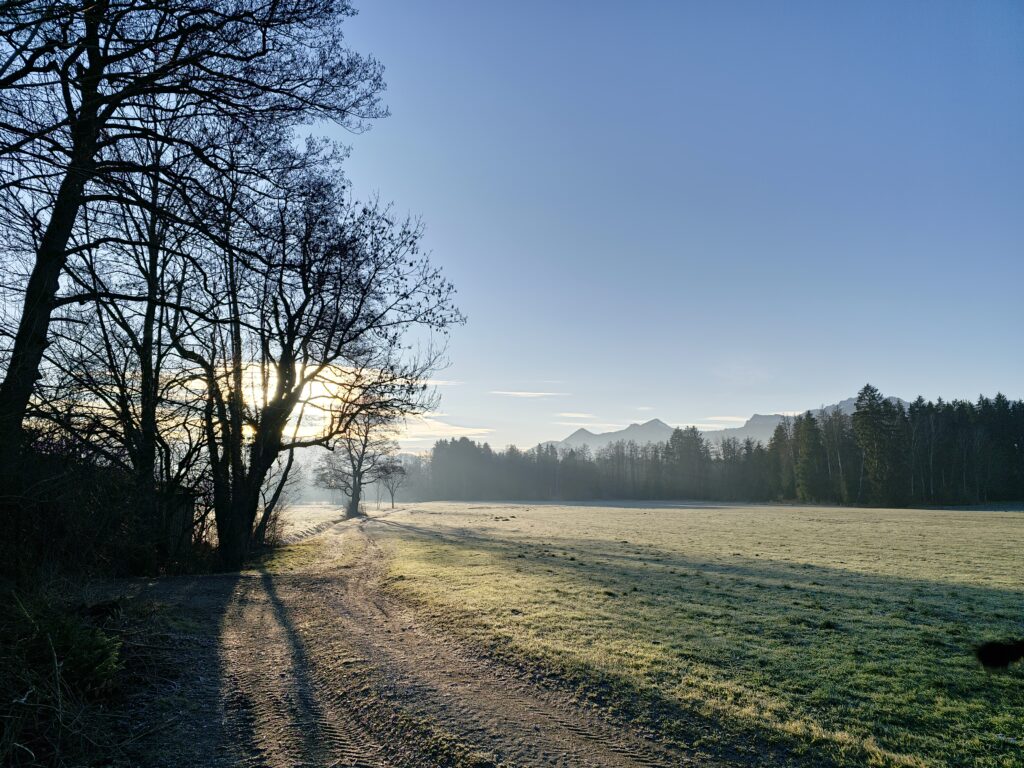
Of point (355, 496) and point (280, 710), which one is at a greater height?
point (280, 710)

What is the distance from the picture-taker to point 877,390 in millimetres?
71375

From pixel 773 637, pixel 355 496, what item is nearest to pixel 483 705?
pixel 773 637

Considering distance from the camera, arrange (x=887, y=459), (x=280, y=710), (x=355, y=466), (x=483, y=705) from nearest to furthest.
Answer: (x=280, y=710) < (x=483, y=705) < (x=355, y=466) < (x=887, y=459)

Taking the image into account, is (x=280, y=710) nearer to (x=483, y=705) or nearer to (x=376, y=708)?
(x=376, y=708)

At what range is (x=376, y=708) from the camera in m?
5.64

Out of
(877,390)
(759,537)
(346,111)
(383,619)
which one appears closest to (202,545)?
(383,619)

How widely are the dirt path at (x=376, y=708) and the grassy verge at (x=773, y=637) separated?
0.69m

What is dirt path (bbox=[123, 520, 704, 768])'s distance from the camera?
186 inches

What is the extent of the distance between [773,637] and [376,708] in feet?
21.4

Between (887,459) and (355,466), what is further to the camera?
(887,459)

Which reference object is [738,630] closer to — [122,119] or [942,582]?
[942,582]

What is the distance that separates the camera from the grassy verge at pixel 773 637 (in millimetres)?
5352

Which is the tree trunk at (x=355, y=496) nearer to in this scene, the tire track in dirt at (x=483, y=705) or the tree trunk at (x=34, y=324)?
the tire track in dirt at (x=483, y=705)

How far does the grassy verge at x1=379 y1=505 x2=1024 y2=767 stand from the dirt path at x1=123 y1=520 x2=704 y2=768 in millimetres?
691
